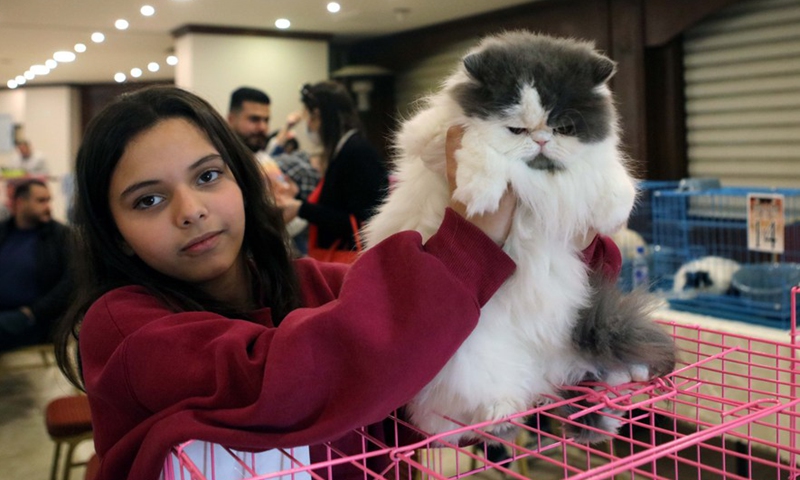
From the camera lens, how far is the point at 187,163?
86cm

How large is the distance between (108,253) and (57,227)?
9.93ft

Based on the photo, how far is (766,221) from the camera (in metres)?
2.20

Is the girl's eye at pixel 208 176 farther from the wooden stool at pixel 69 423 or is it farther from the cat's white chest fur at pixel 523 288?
the wooden stool at pixel 69 423

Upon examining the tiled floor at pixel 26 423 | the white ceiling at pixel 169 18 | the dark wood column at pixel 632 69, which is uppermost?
the white ceiling at pixel 169 18

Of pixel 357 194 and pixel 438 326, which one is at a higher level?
pixel 357 194

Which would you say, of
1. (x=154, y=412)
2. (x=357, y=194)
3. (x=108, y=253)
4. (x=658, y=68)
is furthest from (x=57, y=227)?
(x=658, y=68)

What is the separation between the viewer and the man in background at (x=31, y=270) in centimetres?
326

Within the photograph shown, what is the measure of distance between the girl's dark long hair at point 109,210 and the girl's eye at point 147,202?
0.06m

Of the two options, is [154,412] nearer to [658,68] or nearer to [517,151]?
[517,151]

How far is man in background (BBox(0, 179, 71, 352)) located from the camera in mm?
3262

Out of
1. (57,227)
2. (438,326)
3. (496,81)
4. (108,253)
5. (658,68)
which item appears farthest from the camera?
(658,68)

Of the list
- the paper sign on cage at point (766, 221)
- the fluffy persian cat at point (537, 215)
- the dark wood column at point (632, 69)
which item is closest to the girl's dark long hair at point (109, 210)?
the fluffy persian cat at point (537, 215)

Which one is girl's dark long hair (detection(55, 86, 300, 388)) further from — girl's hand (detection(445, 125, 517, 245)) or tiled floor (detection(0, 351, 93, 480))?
tiled floor (detection(0, 351, 93, 480))

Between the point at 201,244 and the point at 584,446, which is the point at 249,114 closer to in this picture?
the point at 201,244
